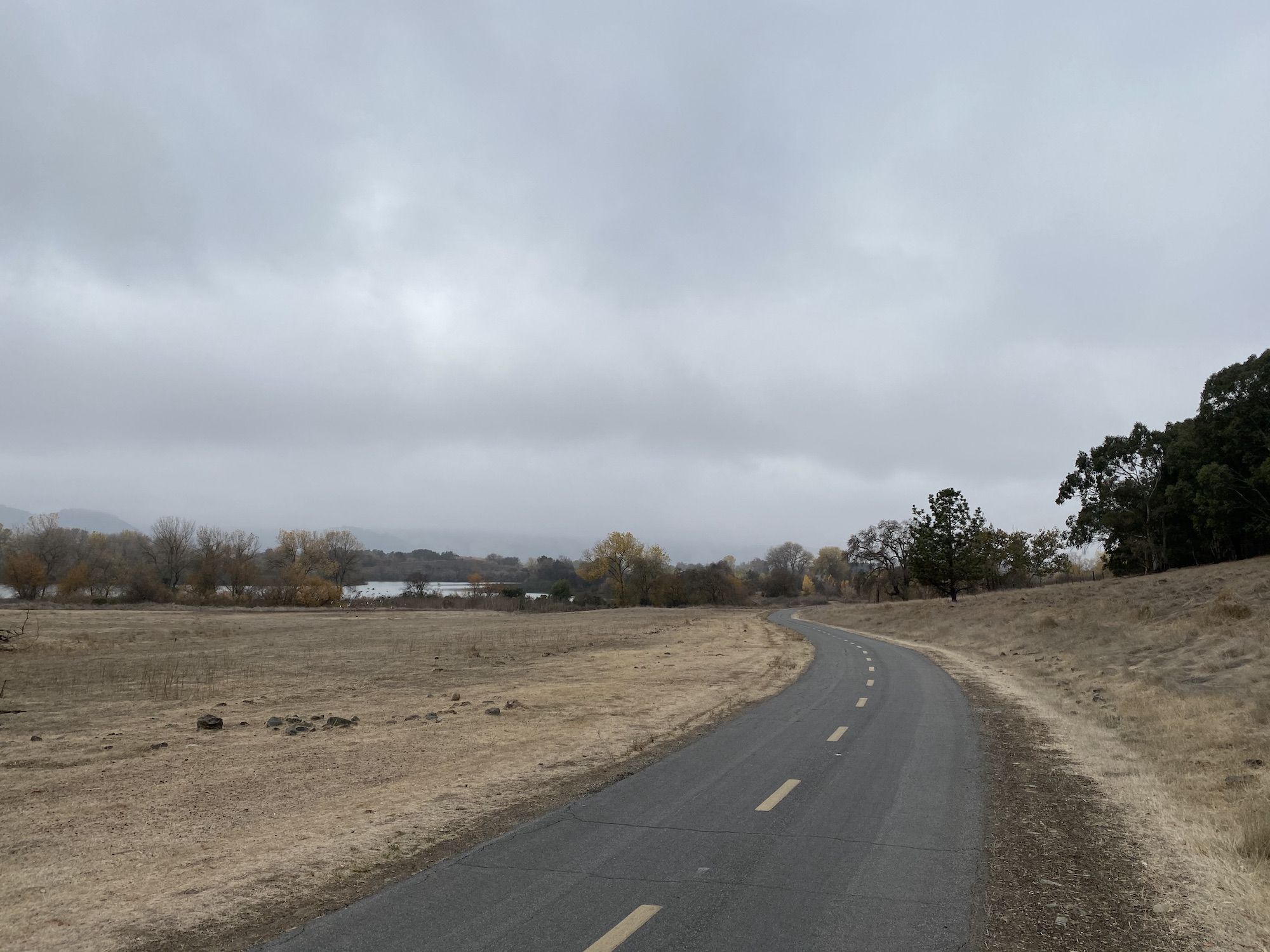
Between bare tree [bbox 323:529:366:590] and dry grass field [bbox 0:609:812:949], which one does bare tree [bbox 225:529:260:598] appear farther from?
dry grass field [bbox 0:609:812:949]

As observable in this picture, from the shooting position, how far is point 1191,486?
64.5 m

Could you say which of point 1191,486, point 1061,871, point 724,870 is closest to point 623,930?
point 724,870

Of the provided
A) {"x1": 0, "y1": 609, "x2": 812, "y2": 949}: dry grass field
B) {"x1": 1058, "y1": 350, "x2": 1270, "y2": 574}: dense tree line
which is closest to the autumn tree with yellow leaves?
{"x1": 1058, "y1": 350, "x2": 1270, "y2": 574}: dense tree line

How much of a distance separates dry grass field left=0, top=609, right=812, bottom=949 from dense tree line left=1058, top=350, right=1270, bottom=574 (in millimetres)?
51077

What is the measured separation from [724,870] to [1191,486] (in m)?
74.8

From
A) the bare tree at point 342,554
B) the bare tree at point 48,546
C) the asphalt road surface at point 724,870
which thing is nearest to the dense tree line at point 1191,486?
the asphalt road surface at point 724,870

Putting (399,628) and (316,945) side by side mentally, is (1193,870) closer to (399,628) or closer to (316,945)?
(316,945)

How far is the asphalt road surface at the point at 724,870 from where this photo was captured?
17.3ft

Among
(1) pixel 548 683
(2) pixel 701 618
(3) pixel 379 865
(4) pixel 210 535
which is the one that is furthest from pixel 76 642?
(4) pixel 210 535

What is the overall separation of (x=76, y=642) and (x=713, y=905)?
38.9 m

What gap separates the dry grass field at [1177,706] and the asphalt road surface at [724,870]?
6.05 feet

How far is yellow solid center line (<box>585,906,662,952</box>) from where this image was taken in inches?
200

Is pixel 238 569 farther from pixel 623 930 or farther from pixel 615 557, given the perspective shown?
pixel 623 930

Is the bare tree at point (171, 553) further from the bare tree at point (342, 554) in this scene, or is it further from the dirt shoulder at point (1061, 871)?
the dirt shoulder at point (1061, 871)
